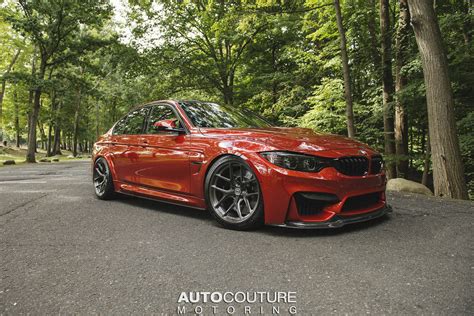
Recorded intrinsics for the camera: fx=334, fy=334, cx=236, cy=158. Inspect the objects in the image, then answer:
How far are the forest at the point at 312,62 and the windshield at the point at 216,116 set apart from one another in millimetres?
3258

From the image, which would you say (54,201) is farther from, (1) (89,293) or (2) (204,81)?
(2) (204,81)

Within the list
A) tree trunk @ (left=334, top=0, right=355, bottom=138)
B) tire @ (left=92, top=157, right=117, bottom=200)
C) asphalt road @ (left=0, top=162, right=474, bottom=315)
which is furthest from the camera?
tree trunk @ (left=334, top=0, right=355, bottom=138)

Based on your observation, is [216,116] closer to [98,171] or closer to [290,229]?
[290,229]

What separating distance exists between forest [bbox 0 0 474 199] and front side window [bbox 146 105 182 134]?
422 cm

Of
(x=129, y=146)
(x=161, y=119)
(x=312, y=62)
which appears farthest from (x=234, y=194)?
(x=312, y=62)

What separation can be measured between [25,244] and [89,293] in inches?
54.0

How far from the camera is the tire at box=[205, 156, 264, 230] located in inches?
127

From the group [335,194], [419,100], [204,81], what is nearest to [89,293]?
[335,194]

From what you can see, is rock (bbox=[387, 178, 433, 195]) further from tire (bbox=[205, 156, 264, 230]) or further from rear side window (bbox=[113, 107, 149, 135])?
rear side window (bbox=[113, 107, 149, 135])

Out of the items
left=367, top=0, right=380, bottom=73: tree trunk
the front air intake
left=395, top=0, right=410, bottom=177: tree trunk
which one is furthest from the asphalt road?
left=367, top=0, right=380, bottom=73: tree trunk

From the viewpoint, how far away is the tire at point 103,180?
16.4 ft

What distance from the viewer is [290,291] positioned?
6.50 feet

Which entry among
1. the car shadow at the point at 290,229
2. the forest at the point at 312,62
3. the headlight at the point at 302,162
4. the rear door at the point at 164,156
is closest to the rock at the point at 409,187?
the forest at the point at 312,62

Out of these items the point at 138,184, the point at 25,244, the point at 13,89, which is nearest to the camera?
the point at 25,244
